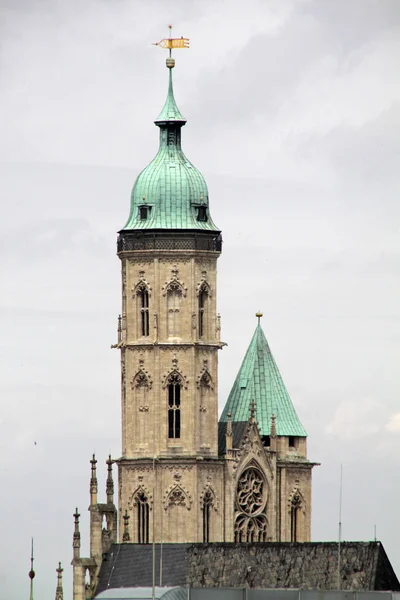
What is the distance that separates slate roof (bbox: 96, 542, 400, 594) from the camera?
599ft

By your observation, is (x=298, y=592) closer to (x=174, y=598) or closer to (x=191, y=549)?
(x=174, y=598)

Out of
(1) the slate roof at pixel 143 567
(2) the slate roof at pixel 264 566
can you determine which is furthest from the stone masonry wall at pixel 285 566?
(1) the slate roof at pixel 143 567

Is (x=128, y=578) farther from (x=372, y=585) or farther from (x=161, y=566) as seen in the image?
(x=372, y=585)

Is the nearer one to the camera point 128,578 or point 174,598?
point 174,598

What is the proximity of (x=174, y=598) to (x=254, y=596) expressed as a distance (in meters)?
3.29

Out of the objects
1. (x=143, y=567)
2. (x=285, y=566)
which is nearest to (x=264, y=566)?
(x=285, y=566)

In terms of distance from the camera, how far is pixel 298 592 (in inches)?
6924

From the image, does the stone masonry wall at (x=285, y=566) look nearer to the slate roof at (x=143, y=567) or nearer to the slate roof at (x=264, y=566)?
the slate roof at (x=264, y=566)

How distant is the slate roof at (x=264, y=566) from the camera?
7185 inches

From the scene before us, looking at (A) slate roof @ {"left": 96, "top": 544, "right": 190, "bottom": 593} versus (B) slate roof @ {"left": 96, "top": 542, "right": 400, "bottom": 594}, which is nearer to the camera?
(B) slate roof @ {"left": 96, "top": 542, "right": 400, "bottom": 594}

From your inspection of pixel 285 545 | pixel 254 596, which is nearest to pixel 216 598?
pixel 254 596

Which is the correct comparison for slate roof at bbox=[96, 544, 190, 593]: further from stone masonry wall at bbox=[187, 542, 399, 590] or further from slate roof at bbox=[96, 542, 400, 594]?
stone masonry wall at bbox=[187, 542, 399, 590]

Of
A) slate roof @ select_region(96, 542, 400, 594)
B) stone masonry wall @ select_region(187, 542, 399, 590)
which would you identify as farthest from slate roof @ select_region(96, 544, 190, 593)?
stone masonry wall @ select_region(187, 542, 399, 590)

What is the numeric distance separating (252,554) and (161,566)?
181 inches
